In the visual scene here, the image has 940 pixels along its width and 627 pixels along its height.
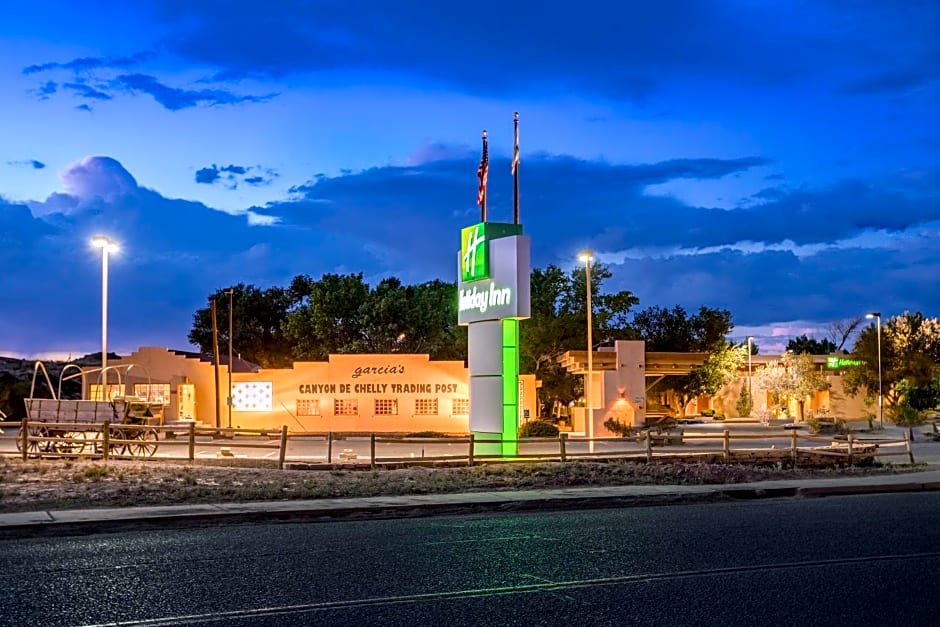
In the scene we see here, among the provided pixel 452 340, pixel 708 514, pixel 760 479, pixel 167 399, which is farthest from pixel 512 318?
pixel 452 340

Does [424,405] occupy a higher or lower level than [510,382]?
lower

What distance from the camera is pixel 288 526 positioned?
15578mm

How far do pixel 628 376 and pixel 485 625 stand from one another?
4380 cm

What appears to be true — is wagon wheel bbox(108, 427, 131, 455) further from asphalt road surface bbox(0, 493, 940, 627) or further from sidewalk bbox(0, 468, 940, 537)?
asphalt road surface bbox(0, 493, 940, 627)

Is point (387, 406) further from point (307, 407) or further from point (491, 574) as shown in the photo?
point (491, 574)

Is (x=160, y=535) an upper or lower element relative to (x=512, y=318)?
lower

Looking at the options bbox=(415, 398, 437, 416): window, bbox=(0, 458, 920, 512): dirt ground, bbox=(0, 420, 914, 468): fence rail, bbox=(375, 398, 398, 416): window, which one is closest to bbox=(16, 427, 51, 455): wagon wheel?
bbox=(0, 420, 914, 468): fence rail

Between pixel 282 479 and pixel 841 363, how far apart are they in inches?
2533

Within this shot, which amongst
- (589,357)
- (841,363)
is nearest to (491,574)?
(589,357)

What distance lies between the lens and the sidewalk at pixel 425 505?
1509 cm

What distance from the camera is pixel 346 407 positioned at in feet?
171

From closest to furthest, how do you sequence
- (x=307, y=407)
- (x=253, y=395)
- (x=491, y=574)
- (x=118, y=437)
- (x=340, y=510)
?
1. (x=491, y=574)
2. (x=340, y=510)
3. (x=118, y=437)
4. (x=307, y=407)
5. (x=253, y=395)

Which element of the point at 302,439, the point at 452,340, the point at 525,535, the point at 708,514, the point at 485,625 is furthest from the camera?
the point at 452,340

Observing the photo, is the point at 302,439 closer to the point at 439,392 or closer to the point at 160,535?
the point at 439,392
